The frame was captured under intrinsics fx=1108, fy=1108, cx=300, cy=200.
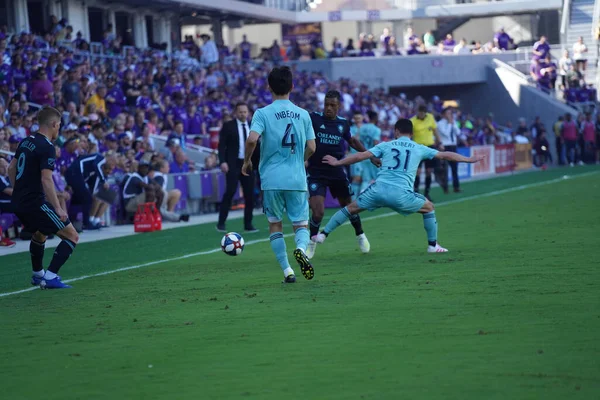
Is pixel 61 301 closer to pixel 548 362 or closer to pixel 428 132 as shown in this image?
pixel 548 362

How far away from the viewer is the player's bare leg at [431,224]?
42.4 feet

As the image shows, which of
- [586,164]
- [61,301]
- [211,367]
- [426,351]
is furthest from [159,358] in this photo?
[586,164]

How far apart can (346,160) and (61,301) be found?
11.6 feet

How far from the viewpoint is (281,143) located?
10438 millimetres

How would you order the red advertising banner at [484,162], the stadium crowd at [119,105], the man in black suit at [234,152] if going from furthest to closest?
the red advertising banner at [484,162], the stadium crowd at [119,105], the man in black suit at [234,152]

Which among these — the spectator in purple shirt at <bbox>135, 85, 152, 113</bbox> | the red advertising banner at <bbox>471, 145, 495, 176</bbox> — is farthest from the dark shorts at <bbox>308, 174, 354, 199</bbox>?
the red advertising banner at <bbox>471, 145, 495, 176</bbox>

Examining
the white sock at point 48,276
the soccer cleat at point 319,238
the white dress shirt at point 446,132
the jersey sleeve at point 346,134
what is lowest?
the white dress shirt at point 446,132

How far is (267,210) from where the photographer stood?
10.7 m

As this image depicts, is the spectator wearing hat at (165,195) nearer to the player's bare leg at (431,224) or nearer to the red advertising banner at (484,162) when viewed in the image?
the player's bare leg at (431,224)

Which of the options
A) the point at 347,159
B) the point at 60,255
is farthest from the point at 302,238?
the point at 60,255

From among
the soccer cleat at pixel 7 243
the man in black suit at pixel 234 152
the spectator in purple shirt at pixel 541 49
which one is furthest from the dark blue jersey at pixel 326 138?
the spectator in purple shirt at pixel 541 49

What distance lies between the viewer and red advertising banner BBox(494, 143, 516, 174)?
39397 mm

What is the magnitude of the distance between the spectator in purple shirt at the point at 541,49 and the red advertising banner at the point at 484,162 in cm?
1332

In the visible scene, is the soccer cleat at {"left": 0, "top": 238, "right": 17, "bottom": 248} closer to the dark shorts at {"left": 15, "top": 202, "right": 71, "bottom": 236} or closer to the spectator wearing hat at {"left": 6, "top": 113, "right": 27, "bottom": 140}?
the spectator wearing hat at {"left": 6, "top": 113, "right": 27, "bottom": 140}
